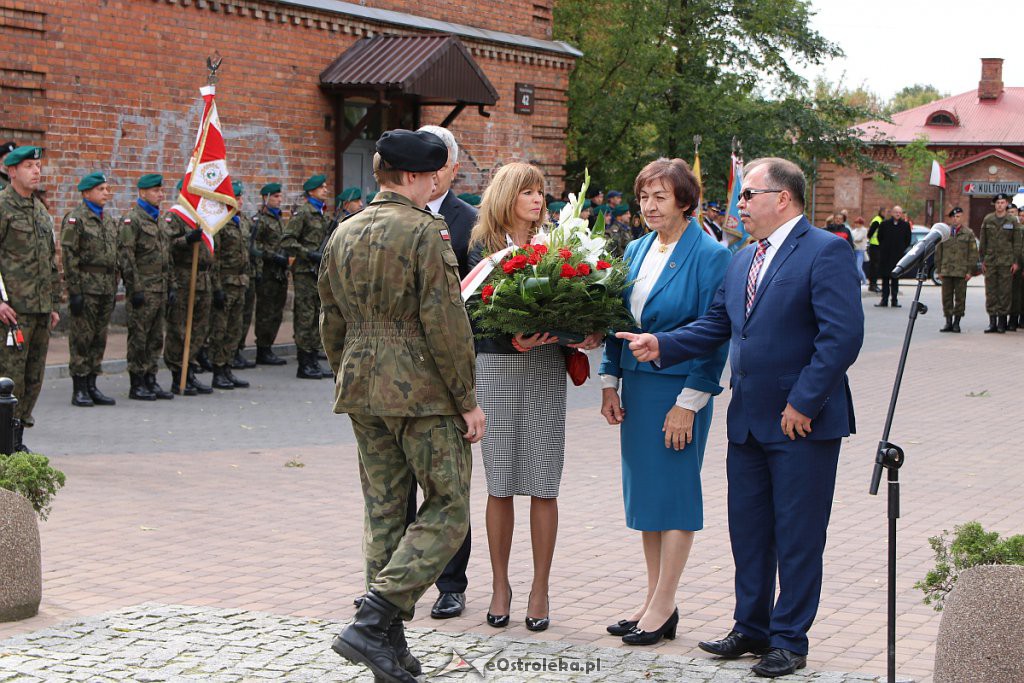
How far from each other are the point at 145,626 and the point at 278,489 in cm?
330

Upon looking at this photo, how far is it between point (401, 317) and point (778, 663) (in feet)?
6.54

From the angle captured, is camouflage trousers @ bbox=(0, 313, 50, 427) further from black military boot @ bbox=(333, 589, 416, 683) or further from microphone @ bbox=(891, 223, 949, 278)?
microphone @ bbox=(891, 223, 949, 278)

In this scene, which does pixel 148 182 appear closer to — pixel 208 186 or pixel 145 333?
pixel 208 186

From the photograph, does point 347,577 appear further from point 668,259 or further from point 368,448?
point 668,259

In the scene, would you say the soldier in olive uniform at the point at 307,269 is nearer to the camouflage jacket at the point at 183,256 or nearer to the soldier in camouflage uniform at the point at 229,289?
the soldier in camouflage uniform at the point at 229,289

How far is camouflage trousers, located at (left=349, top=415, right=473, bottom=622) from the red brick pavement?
0.86 m

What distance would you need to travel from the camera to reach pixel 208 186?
44.9 feet

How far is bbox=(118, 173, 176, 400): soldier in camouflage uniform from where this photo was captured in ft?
42.7

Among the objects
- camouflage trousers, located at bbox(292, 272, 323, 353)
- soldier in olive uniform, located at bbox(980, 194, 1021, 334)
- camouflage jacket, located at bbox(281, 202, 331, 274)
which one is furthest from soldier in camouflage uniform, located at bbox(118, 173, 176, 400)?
soldier in olive uniform, located at bbox(980, 194, 1021, 334)

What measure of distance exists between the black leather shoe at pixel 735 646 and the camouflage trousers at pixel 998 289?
18441 millimetres

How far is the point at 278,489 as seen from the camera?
29.5ft

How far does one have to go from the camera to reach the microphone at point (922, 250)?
5129 mm

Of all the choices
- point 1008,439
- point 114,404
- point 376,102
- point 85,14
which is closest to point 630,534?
point 1008,439

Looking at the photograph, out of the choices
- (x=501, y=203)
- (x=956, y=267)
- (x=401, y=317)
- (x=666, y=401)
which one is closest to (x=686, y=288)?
(x=666, y=401)
